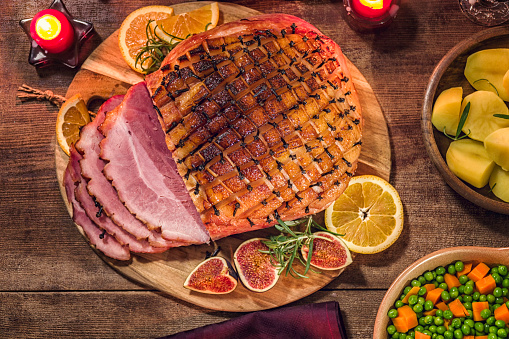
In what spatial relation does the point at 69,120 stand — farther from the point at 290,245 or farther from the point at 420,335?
the point at 420,335

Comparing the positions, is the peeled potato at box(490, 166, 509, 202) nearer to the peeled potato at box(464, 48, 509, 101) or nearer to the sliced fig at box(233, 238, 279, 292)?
the peeled potato at box(464, 48, 509, 101)

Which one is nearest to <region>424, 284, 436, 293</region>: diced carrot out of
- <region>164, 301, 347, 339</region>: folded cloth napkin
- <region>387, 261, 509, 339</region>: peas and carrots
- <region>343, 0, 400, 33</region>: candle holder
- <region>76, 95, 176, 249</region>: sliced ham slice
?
<region>387, 261, 509, 339</region>: peas and carrots

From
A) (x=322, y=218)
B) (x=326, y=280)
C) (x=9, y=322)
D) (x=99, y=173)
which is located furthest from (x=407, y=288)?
(x=9, y=322)

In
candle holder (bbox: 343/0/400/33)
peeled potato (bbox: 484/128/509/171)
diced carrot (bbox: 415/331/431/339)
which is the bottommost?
diced carrot (bbox: 415/331/431/339)

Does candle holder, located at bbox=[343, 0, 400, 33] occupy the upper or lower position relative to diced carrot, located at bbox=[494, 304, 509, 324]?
upper

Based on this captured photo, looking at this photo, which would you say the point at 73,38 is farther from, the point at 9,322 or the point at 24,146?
the point at 9,322

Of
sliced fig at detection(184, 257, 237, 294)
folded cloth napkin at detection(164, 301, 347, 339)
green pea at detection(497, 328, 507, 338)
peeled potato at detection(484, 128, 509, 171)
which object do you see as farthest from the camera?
folded cloth napkin at detection(164, 301, 347, 339)

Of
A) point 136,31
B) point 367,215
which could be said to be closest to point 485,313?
point 367,215
